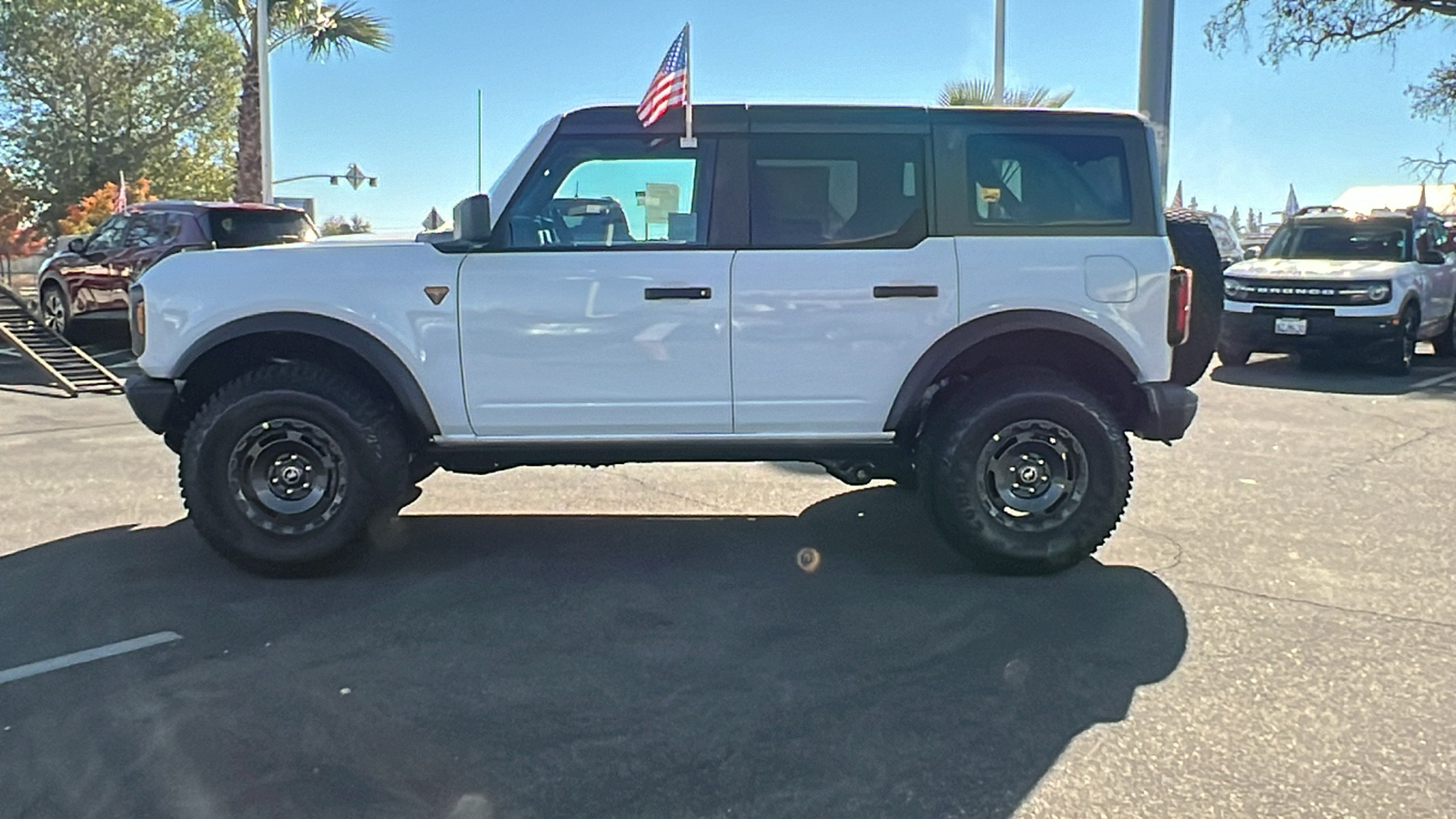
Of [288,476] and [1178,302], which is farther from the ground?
[1178,302]

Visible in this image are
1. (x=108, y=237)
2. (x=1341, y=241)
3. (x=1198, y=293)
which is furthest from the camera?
(x=1341, y=241)

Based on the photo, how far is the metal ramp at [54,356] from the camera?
1045 centimetres

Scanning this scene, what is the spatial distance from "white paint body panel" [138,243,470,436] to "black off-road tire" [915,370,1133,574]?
210cm

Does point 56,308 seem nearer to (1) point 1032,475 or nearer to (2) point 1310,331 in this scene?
(1) point 1032,475

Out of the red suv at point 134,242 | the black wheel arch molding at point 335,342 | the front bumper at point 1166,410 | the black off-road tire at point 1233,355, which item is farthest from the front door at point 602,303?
the black off-road tire at point 1233,355

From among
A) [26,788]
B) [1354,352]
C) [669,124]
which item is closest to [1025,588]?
[669,124]

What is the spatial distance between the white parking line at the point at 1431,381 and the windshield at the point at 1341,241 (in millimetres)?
1392

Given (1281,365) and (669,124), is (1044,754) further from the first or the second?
(1281,365)

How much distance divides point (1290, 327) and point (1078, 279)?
8.71 metres

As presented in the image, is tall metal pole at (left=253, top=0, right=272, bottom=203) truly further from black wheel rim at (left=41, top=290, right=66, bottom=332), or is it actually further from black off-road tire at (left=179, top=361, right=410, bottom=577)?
black off-road tire at (left=179, top=361, right=410, bottom=577)

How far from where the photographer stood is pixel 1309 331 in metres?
12.0

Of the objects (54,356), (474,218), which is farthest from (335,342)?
(54,356)

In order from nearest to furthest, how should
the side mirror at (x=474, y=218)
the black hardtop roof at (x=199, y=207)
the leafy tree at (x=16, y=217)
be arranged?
the side mirror at (x=474, y=218)
the black hardtop roof at (x=199, y=207)
the leafy tree at (x=16, y=217)

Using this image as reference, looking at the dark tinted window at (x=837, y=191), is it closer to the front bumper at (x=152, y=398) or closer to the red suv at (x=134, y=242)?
the front bumper at (x=152, y=398)
